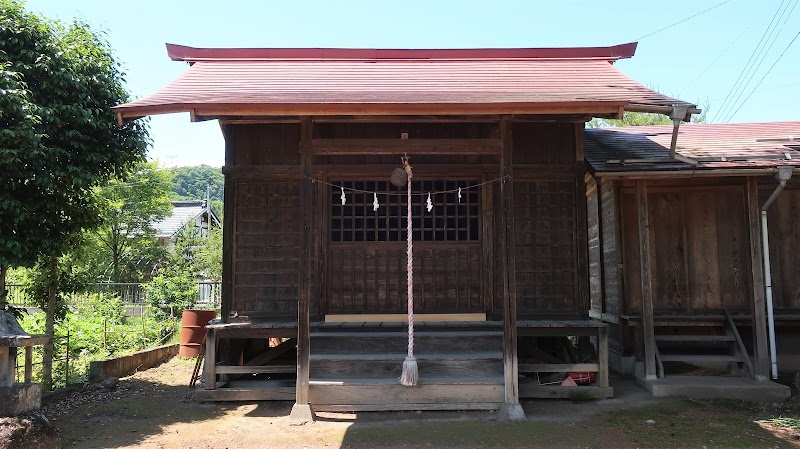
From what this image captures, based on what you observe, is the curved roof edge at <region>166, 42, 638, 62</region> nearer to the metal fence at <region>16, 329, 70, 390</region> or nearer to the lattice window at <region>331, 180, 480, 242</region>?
the lattice window at <region>331, 180, 480, 242</region>

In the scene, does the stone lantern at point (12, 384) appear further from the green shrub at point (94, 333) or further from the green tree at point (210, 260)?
the green tree at point (210, 260)

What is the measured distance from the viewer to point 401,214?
7.83m

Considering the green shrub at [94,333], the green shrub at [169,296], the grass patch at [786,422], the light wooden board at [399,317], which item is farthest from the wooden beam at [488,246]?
the green shrub at [169,296]

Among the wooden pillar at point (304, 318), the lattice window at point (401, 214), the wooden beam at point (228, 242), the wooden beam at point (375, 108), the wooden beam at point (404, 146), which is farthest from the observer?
the lattice window at point (401, 214)

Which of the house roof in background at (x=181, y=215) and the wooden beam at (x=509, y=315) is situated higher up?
the house roof in background at (x=181, y=215)

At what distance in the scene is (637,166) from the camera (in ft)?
23.9

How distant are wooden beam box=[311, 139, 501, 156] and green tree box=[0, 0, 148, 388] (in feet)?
9.19

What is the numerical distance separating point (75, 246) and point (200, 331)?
3.45m

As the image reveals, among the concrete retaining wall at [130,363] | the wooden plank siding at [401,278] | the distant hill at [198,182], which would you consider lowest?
the concrete retaining wall at [130,363]

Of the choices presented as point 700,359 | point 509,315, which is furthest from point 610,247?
point 509,315

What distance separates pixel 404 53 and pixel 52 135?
5309 mm

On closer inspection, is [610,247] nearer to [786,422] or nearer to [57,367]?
[786,422]

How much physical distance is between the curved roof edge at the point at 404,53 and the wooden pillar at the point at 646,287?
2.68 metres

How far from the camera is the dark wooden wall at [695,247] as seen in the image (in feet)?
26.3
